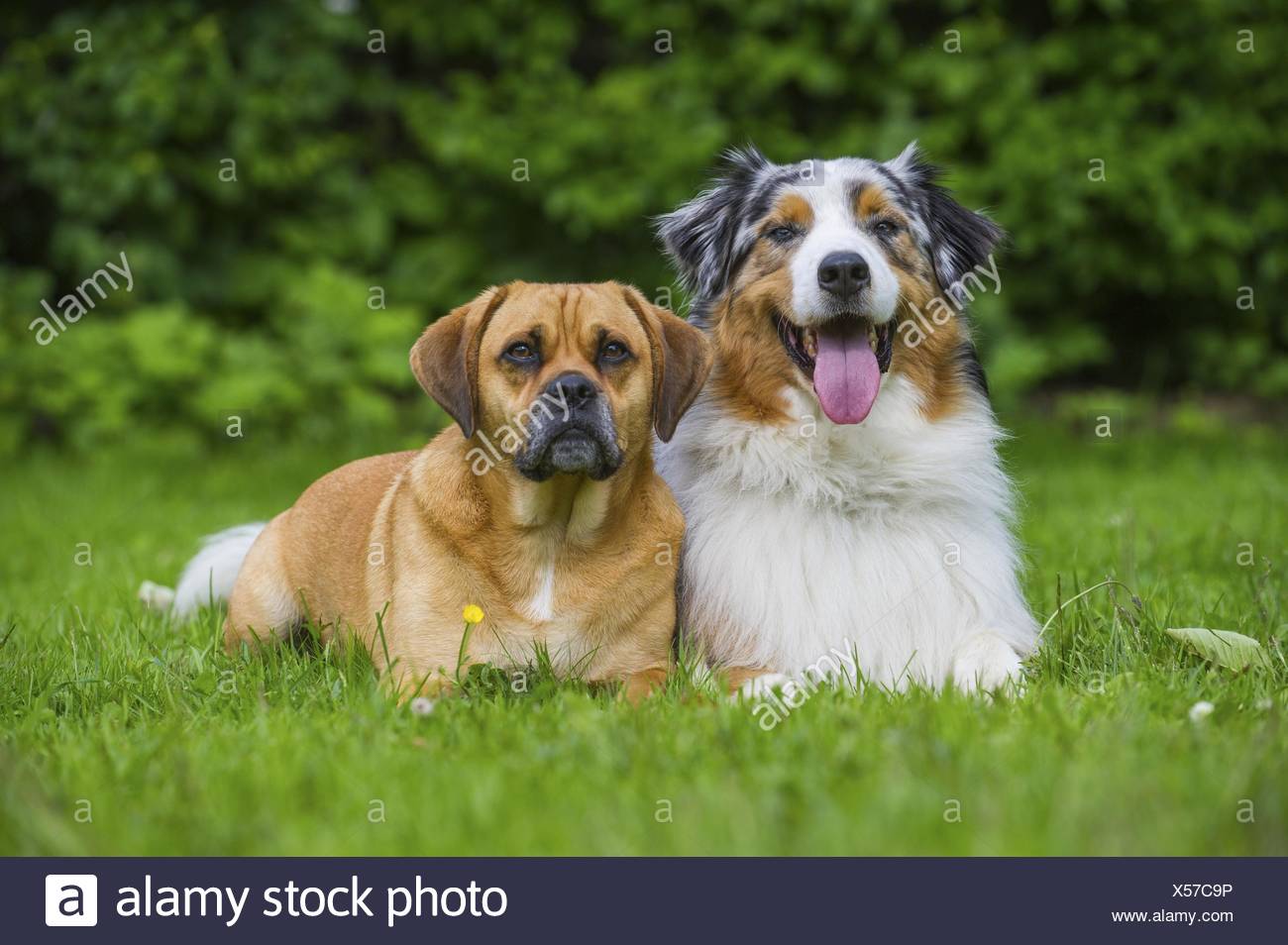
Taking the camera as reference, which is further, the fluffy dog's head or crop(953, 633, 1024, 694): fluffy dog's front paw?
the fluffy dog's head

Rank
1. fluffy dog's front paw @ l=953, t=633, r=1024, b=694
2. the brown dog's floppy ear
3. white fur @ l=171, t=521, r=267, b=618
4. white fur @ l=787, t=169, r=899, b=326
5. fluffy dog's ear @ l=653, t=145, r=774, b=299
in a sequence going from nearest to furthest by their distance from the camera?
fluffy dog's front paw @ l=953, t=633, r=1024, b=694
white fur @ l=787, t=169, r=899, b=326
the brown dog's floppy ear
fluffy dog's ear @ l=653, t=145, r=774, b=299
white fur @ l=171, t=521, r=267, b=618

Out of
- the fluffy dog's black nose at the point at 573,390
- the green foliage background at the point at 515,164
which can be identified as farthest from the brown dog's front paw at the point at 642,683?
the green foliage background at the point at 515,164

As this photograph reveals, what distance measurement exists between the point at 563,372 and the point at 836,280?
2.59 ft

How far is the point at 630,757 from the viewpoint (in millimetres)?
2918

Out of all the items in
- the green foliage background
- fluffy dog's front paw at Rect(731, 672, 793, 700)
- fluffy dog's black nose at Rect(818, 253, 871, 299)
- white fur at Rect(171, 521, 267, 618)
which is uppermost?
the green foliage background

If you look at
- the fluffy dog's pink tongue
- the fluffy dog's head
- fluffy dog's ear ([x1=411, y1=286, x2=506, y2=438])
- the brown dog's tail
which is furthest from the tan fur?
the brown dog's tail

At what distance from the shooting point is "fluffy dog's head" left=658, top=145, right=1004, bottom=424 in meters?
3.88

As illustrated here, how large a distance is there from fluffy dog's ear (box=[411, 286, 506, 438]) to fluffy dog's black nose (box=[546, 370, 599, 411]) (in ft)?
0.92

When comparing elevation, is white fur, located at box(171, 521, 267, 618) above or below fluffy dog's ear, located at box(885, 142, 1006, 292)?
below

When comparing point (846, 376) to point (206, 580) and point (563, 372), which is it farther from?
point (206, 580)

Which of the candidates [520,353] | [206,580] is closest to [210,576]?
[206,580]

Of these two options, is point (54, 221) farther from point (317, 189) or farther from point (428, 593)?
point (428, 593)

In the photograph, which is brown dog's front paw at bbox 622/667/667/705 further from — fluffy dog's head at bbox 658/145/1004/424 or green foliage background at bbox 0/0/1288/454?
green foliage background at bbox 0/0/1288/454
